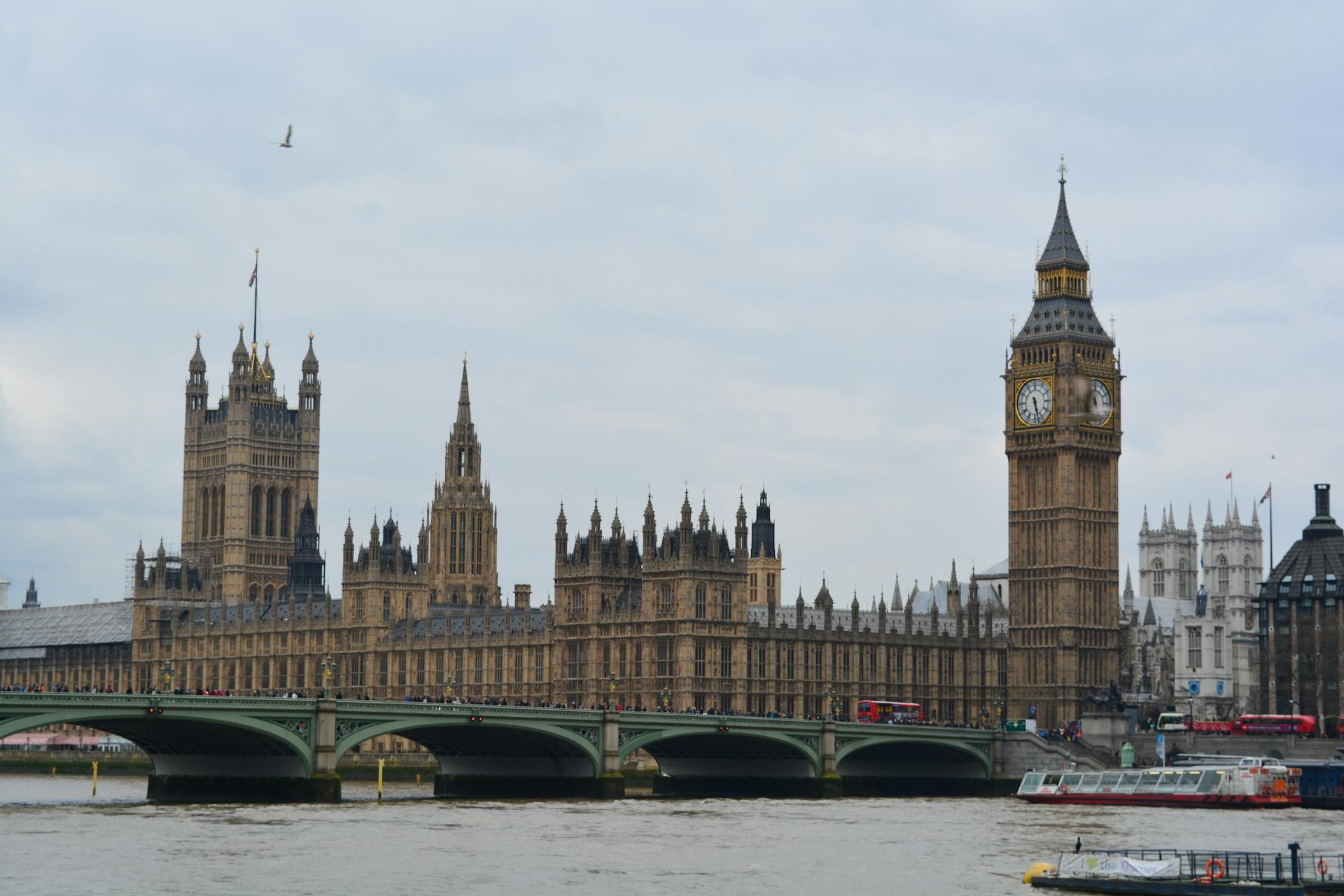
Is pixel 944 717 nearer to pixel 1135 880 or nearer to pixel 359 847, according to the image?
pixel 359 847

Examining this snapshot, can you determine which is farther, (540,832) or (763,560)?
(763,560)

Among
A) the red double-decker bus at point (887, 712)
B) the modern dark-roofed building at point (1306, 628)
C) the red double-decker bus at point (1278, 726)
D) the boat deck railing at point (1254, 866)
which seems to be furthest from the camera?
the modern dark-roofed building at point (1306, 628)

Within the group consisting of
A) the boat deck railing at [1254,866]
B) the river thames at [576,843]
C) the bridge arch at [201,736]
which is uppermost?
the bridge arch at [201,736]

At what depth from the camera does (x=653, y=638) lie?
5822 inches

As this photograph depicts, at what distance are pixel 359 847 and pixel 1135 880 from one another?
1071 inches

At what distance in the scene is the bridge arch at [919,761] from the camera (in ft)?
422

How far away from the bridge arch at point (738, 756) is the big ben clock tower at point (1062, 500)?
30.3 m

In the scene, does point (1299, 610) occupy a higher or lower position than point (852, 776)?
higher

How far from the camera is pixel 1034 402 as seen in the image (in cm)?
15325

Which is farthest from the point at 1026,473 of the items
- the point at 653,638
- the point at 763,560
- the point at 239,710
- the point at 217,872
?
the point at 217,872

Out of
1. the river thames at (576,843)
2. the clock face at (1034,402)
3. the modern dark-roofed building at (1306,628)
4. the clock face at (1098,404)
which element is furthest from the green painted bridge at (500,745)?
the modern dark-roofed building at (1306,628)

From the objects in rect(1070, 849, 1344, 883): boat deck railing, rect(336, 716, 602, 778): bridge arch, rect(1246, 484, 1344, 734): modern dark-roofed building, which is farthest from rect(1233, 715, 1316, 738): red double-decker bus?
rect(1070, 849, 1344, 883): boat deck railing

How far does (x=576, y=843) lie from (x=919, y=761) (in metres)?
53.0

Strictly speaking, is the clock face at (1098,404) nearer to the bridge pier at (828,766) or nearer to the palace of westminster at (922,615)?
the palace of westminster at (922,615)
